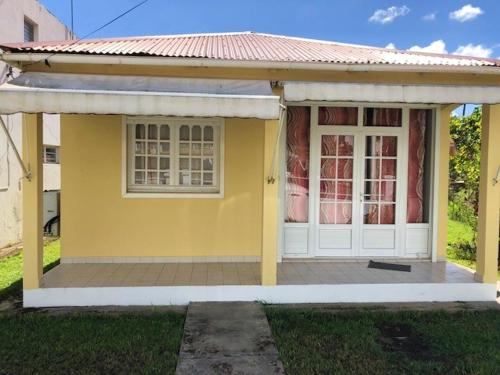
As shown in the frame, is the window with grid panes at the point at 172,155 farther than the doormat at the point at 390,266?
Yes

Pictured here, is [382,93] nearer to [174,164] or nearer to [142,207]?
[174,164]

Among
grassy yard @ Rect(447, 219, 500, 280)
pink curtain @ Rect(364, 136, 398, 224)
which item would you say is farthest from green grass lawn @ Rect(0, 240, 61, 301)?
grassy yard @ Rect(447, 219, 500, 280)

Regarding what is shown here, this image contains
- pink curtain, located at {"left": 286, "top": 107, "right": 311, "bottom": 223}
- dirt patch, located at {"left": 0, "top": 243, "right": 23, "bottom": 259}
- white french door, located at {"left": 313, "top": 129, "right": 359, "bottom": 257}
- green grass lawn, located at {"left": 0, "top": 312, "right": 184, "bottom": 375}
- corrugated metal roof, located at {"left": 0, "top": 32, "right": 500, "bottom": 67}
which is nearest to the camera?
green grass lawn, located at {"left": 0, "top": 312, "right": 184, "bottom": 375}

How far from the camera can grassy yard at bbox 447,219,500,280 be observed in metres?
11.7

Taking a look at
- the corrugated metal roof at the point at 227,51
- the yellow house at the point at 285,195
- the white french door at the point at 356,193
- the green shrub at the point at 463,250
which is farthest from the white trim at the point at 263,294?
the corrugated metal roof at the point at 227,51

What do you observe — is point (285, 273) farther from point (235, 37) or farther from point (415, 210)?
point (235, 37)

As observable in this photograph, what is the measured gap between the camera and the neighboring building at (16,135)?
13984 mm

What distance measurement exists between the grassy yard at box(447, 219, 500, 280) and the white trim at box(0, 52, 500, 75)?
5653mm

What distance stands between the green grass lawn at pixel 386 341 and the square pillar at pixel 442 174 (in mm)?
3084

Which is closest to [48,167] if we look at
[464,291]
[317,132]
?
[317,132]

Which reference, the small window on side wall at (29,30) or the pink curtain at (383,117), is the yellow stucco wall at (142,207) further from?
the small window on side wall at (29,30)

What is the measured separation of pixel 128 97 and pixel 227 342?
14.0ft

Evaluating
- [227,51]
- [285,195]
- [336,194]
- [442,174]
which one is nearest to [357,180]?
[336,194]

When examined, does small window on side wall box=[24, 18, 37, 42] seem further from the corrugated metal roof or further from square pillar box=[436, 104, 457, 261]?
square pillar box=[436, 104, 457, 261]
